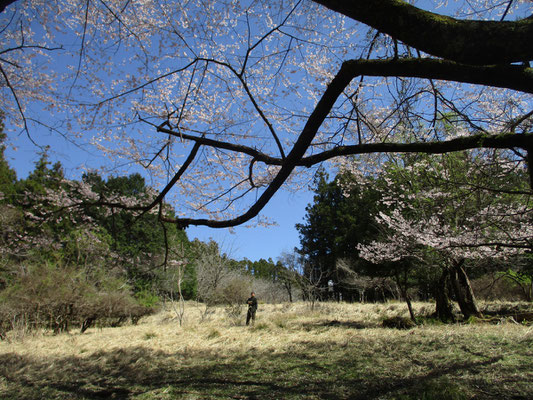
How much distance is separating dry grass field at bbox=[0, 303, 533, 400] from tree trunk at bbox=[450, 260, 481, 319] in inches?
39.4

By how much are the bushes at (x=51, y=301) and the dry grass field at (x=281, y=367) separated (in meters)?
1.07

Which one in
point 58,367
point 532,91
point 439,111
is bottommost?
point 58,367

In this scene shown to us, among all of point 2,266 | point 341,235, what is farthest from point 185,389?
point 341,235

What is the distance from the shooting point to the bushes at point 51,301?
742 centimetres

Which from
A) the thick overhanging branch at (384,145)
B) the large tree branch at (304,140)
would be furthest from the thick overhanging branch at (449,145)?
the large tree branch at (304,140)

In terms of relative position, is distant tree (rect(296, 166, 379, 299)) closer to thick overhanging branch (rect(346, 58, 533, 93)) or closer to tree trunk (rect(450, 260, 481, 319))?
tree trunk (rect(450, 260, 481, 319))

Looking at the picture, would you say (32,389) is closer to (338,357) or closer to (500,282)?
(338,357)

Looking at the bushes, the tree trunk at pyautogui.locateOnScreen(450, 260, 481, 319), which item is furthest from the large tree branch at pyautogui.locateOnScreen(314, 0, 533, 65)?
the bushes

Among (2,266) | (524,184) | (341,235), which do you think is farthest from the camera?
(341,235)

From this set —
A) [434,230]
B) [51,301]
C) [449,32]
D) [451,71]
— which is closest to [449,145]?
[451,71]

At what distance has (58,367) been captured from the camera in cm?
455

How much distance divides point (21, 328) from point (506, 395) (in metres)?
9.27

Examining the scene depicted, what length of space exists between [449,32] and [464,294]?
8478 millimetres

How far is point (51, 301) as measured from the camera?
25.6ft
